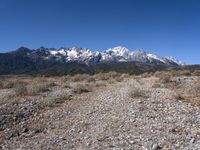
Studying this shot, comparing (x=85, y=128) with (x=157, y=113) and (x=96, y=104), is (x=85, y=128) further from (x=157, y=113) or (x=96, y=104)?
(x=96, y=104)

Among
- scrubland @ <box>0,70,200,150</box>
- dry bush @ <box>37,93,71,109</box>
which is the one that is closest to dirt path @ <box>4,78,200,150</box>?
scrubland @ <box>0,70,200,150</box>

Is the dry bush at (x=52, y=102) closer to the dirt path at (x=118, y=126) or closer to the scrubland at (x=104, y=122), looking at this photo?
the scrubland at (x=104, y=122)

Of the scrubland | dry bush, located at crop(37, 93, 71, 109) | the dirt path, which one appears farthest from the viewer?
dry bush, located at crop(37, 93, 71, 109)

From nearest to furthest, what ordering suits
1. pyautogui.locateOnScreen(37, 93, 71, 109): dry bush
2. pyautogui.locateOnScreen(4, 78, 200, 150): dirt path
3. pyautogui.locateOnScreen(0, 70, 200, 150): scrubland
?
pyautogui.locateOnScreen(4, 78, 200, 150): dirt path → pyautogui.locateOnScreen(0, 70, 200, 150): scrubland → pyautogui.locateOnScreen(37, 93, 71, 109): dry bush

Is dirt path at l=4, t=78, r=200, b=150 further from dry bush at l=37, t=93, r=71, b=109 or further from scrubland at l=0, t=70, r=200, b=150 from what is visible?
dry bush at l=37, t=93, r=71, b=109

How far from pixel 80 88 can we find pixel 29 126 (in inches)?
530

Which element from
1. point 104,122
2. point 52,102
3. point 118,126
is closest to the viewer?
point 118,126

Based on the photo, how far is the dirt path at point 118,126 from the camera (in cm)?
1270

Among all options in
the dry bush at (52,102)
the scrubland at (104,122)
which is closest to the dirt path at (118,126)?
the scrubland at (104,122)

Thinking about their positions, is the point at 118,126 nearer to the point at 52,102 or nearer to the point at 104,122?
the point at 104,122

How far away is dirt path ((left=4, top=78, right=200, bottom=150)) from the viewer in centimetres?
1270

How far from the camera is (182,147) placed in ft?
38.3

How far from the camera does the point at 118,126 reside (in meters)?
15.4

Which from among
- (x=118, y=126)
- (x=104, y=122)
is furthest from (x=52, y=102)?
(x=118, y=126)
